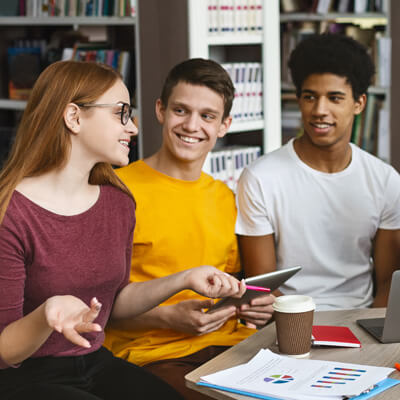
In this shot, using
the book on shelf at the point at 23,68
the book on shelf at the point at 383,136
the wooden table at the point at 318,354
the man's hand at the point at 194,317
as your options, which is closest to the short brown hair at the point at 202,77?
the man's hand at the point at 194,317

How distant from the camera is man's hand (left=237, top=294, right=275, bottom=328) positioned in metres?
1.81

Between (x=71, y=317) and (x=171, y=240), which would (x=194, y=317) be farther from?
(x=71, y=317)

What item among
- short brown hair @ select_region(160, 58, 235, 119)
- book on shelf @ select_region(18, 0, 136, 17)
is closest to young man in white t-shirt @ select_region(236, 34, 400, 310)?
short brown hair @ select_region(160, 58, 235, 119)

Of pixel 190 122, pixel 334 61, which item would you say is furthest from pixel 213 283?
pixel 334 61

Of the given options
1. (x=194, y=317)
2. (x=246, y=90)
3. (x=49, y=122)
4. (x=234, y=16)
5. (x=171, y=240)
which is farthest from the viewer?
(x=246, y=90)

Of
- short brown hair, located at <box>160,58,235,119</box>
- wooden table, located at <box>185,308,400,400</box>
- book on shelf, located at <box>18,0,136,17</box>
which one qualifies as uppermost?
book on shelf, located at <box>18,0,136,17</box>

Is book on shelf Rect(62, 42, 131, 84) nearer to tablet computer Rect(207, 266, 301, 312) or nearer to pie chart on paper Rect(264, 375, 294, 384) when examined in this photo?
tablet computer Rect(207, 266, 301, 312)

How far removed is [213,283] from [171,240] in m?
0.43

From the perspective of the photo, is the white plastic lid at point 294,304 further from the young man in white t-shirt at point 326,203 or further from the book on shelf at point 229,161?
the book on shelf at point 229,161

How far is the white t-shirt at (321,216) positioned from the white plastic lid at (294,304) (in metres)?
0.69

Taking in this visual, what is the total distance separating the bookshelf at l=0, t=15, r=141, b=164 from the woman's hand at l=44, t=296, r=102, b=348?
7.23ft

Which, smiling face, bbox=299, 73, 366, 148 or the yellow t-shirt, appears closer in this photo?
the yellow t-shirt

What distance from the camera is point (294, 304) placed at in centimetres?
146

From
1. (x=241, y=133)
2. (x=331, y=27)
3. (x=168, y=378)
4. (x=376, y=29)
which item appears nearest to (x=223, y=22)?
(x=241, y=133)
